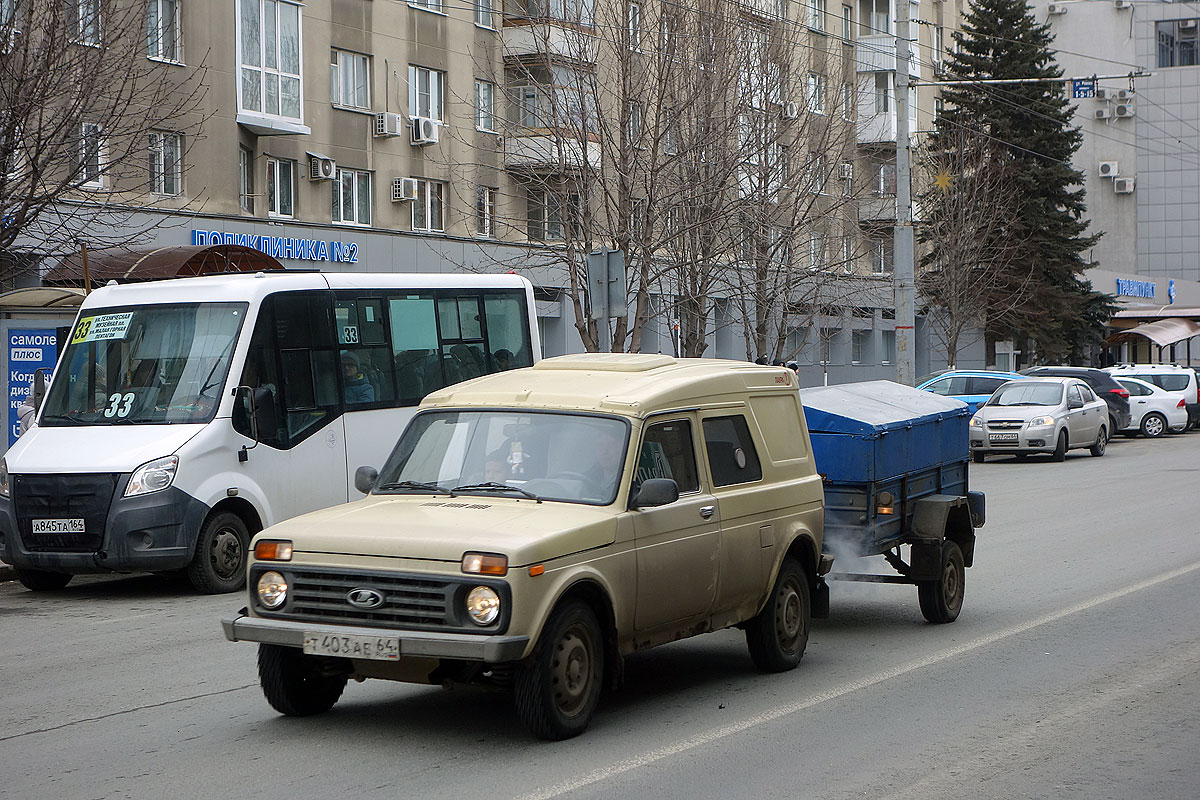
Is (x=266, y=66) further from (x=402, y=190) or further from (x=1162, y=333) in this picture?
(x=1162, y=333)

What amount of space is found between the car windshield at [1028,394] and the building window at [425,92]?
49.2 ft

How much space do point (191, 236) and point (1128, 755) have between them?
24542 millimetres

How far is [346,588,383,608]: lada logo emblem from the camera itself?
247 inches

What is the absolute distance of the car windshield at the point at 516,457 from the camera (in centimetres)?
702

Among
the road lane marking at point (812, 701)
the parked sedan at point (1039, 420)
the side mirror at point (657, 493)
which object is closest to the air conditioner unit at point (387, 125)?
the parked sedan at point (1039, 420)

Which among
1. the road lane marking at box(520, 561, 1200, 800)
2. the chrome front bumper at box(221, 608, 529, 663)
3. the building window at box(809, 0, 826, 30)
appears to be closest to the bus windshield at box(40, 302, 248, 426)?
the chrome front bumper at box(221, 608, 529, 663)

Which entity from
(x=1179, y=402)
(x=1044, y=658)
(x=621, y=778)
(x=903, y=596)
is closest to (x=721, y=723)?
(x=621, y=778)

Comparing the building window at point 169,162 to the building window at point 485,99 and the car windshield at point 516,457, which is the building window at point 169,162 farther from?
the car windshield at point 516,457

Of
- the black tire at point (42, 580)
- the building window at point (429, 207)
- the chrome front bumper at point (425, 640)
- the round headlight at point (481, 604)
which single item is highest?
the building window at point (429, 207)

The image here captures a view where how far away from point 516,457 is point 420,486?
513 millimetres

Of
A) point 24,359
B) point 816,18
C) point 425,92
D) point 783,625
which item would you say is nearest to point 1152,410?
point 816,18

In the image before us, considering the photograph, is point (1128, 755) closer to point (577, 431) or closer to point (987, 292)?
point (577, 431)

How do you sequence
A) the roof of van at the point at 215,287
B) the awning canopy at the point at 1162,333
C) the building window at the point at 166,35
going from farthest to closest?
the awning canopy at the point at 1162,333 < the building window at the point at 166,35 < the roof of van at the point at 215,287

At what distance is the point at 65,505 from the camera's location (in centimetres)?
1165
